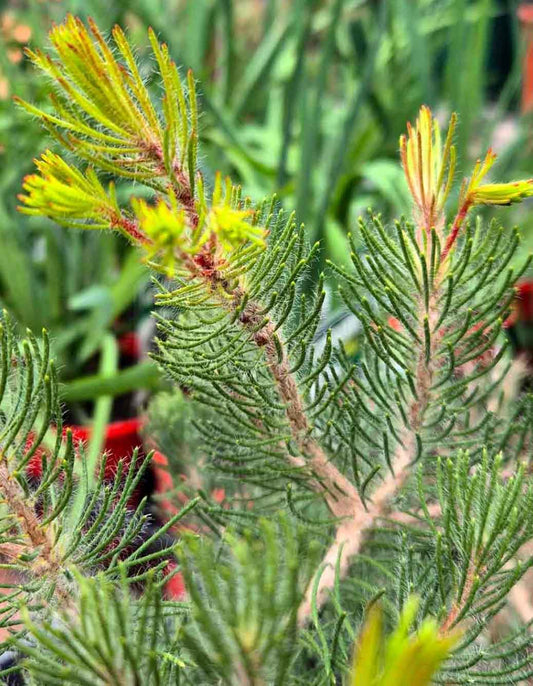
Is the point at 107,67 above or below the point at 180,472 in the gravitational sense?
above

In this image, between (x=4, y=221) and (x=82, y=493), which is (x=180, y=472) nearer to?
(x=82, y=493)

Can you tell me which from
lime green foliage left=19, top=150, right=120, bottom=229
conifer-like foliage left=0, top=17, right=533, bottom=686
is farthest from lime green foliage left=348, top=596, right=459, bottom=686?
lime green foliage left=19, top=150, right=120, bottom=229

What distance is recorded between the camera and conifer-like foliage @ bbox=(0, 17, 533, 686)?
15cm

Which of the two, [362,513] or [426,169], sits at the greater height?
[426,169]

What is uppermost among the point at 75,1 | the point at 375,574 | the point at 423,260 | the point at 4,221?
the point at 75,1

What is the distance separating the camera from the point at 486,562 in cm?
19

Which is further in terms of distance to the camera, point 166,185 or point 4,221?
point 4,221

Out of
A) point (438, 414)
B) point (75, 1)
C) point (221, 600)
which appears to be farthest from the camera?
point (75, 1)

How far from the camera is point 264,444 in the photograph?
0.22 meters

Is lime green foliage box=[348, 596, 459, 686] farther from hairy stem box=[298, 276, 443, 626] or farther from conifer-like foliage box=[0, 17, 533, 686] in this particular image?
hairy stem box=[298, 276, 443, 626]

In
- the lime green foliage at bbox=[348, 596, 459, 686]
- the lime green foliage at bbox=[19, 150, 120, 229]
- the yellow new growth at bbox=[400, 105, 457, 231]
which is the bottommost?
the lime green foliage at bbox=[348, 596, 459, 686]

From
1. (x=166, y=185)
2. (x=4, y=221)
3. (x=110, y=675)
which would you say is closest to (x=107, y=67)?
(x=166, y=185)

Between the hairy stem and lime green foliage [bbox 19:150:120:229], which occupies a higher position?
lime green foliage [bbox 19:150:120:229]

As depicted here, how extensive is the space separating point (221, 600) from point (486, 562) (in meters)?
0.08
